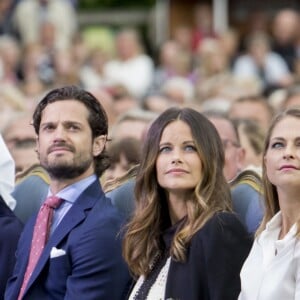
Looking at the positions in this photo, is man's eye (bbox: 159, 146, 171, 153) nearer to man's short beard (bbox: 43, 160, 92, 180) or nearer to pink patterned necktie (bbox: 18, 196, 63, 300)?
man's short beard (bbox: 43, 160, 92, 180)

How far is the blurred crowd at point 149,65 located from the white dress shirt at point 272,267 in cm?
445

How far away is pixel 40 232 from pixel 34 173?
4.55 ft

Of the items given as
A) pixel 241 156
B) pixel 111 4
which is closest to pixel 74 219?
pixel 241 156

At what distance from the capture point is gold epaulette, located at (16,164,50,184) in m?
8.59

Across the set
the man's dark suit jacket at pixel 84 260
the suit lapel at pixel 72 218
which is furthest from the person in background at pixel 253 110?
the man's dark suit jacket at pixel 84 260

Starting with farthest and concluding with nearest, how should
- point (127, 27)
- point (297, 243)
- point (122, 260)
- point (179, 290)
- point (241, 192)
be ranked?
1. point (127, 27)
2. point (241, 192)
3. point (122, 260)
4. point (179, 290)
5. point (297, 243)

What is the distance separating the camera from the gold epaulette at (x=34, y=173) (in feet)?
28.2

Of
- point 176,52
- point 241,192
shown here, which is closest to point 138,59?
point 176,52

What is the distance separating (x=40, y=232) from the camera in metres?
7.34

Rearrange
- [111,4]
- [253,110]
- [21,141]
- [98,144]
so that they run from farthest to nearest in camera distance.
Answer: [111,4] → [253,110] → [21,141] → [98,144]

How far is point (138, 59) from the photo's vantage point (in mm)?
18578

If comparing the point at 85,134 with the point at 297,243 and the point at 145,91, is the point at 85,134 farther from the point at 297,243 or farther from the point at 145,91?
the point at 145,91

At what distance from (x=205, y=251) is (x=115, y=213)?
87cm

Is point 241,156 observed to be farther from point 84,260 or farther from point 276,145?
point 276,145
